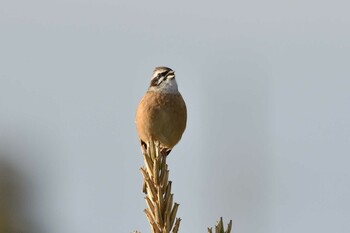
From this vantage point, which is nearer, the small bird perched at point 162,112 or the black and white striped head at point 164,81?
the small bird perched at point 162,112

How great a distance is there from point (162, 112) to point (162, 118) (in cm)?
11

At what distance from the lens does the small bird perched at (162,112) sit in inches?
235

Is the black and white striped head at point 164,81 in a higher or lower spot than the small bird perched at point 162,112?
higher

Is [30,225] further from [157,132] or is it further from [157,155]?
[157,132]

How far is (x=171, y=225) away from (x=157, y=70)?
448 cm

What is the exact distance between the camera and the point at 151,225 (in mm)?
2523

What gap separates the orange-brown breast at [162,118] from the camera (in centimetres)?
596

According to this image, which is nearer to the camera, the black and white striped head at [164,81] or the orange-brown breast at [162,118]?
the orange-brown breast at [162,118]

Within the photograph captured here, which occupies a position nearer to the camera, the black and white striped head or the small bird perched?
the small bird perched

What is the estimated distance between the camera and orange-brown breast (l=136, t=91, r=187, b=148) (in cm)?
596

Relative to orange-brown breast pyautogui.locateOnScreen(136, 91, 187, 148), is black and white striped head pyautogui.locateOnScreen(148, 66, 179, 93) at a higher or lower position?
higher

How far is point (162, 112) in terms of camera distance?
623cm

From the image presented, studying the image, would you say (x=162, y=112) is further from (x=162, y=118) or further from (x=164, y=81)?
(x=164, y=81)

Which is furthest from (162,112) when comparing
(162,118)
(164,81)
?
(164,81)
